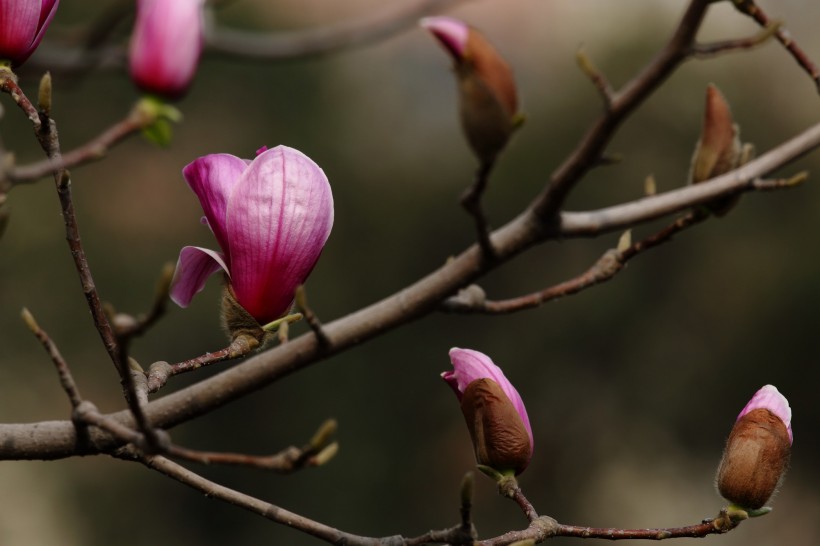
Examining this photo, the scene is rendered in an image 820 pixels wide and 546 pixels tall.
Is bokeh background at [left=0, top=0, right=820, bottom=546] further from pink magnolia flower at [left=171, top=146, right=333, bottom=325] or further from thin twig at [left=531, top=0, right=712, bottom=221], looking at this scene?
thin twig at [left=531, top=0, right=712, bottom=221]

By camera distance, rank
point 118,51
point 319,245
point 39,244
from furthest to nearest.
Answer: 1. point 39,244
2. point 118,51
3. point 319,245

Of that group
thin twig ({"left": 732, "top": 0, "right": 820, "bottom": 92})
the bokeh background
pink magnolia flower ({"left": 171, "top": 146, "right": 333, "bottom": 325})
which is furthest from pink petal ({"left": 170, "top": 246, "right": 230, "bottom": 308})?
the bokeh background

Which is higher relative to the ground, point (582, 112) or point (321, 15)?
point (321, 15)

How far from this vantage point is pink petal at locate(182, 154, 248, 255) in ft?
2.16

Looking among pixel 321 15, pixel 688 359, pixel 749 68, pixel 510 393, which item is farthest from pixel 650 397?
pixel 510 393

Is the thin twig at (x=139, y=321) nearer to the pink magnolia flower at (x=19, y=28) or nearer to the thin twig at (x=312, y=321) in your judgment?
the thin twig at (x=312, y=321)

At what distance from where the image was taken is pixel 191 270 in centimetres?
71

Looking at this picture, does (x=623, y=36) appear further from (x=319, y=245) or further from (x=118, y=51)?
(x=319, y=245)

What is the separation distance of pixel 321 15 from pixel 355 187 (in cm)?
383

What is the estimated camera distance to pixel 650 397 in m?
7.46

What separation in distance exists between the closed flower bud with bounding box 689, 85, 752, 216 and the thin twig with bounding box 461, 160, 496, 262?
6.8 inches

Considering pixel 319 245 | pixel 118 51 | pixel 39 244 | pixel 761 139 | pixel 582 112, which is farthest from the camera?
pixel 582 112

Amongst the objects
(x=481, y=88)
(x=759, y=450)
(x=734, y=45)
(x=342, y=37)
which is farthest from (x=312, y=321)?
(x=342, y=37)

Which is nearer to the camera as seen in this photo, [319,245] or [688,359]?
[319,245]
